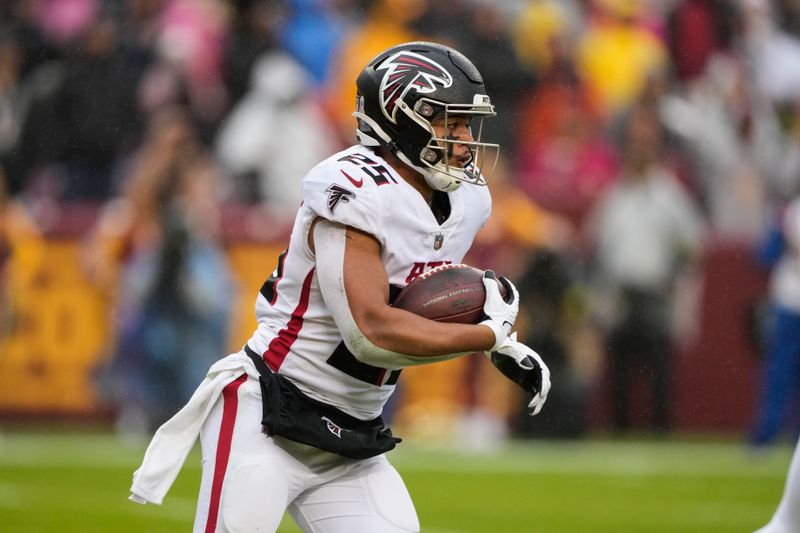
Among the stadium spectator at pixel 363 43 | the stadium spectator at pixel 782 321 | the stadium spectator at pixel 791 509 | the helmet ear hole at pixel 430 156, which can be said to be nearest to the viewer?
the helmet ear hole at pixel 430 156

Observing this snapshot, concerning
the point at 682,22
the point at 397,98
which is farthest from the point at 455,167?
the point at 682,22

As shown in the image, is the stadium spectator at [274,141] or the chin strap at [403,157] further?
the stadium spectator at [274,141]

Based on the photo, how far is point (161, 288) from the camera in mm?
10195

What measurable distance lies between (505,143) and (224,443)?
796 centimetres

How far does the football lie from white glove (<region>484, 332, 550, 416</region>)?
0.11 meters

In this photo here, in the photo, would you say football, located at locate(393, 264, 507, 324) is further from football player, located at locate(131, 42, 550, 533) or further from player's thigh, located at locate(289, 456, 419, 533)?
player's thigh, located at locate(289, 456, 419, 533)

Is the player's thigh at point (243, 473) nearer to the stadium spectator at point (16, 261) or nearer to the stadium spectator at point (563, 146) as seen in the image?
the stadium spectator at point (16, 261)

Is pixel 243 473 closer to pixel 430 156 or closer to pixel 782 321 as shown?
pixel 430 156

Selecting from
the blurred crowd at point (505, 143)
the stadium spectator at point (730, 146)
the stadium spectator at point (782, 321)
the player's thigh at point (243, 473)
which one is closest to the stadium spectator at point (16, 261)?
the blurred crowd at point (505, 143)

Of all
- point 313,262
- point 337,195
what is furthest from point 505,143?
point 337,195

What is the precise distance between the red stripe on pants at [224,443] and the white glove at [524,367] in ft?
2.34

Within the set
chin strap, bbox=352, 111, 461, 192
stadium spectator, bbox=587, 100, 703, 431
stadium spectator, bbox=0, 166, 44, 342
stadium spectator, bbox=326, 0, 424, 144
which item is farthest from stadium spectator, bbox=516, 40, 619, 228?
chin strap, bbox=352, 111, 461, 192

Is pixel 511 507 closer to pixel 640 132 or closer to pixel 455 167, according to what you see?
pixel 640 132

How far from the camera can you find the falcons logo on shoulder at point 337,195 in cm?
377
